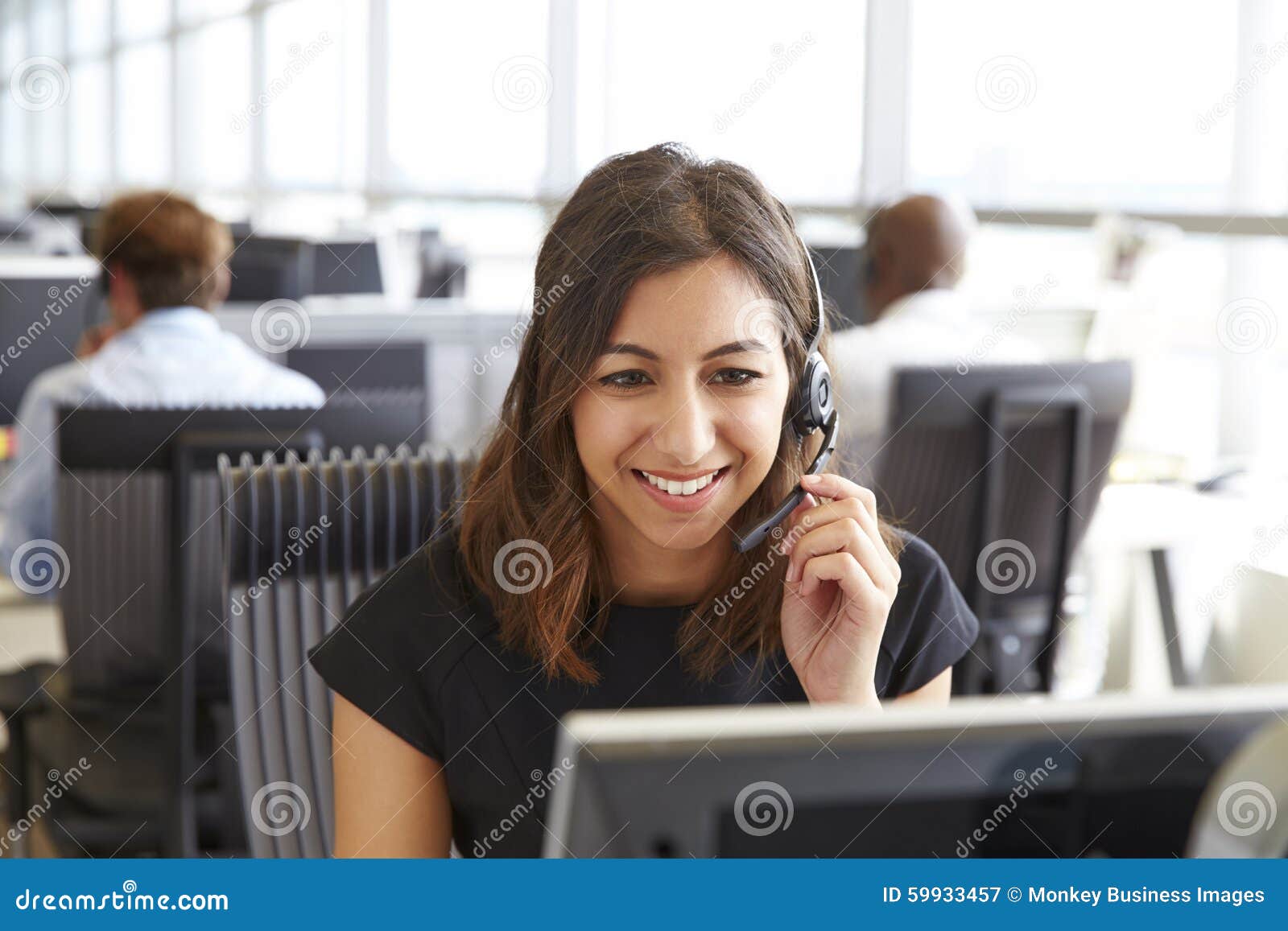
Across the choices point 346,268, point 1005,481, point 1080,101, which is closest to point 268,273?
point 346,268

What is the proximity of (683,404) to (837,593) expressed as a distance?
192 mm

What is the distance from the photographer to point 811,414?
117cm

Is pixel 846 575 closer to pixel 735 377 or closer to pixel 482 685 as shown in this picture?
pixel 735 377

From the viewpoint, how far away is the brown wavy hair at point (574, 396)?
1.11 meters

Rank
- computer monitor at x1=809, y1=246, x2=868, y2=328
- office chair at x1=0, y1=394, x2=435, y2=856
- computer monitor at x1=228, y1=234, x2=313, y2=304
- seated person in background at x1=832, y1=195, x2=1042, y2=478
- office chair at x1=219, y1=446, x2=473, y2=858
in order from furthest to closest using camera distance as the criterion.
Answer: computer monitor at x1=228, y1=234, x2=313, y2=304, computer monitor at x1=809, y1=246, x2=868, y2=328, seated person in background at x1=832, y1=195, x2=1042, y2=478, office chair at x1=0, y1=394, x2=435, y2=856, office chair at x1=219, y1=446, x2=473, y2=858

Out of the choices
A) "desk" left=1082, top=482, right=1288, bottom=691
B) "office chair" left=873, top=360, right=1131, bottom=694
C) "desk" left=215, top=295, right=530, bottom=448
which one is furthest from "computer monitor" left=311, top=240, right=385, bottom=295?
"office chair" left=873, top=360, right=1131, bottom=694

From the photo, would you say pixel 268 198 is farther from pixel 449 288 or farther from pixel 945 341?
pixel 945 341

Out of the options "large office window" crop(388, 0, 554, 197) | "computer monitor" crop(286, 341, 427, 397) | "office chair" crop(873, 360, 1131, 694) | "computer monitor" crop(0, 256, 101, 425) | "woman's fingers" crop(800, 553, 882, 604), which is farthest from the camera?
"large office window" crop(388, 0, 554, 197)

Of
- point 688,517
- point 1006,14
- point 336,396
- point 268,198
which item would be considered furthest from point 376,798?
point 268,198

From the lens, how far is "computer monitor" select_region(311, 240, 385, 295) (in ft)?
15.1

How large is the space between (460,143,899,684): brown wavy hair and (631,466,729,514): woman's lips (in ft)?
0.26

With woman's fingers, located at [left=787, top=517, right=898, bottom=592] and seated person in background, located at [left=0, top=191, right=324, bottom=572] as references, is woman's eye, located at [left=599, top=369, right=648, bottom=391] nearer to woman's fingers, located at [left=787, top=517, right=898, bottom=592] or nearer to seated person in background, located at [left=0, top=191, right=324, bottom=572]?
woman's fingers, located at [left=787, top=517, right=898, bottom=592]
